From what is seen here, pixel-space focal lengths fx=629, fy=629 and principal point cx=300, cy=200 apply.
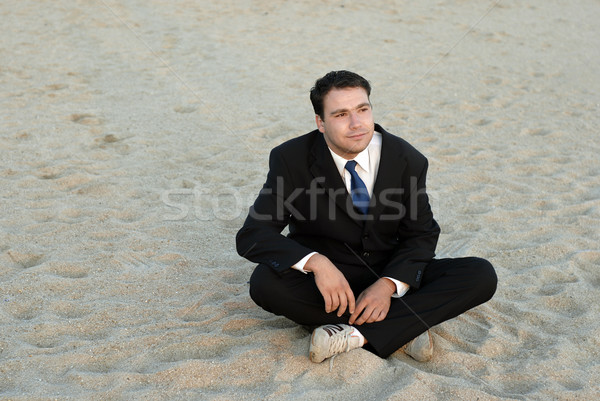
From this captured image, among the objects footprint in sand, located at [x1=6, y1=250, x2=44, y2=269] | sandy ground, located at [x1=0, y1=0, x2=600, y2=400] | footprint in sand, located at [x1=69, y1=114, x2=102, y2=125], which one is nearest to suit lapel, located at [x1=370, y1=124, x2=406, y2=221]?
sandy ground, located at [x1=0, y1=0, x2=600, y2=400]

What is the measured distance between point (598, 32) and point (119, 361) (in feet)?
28.6

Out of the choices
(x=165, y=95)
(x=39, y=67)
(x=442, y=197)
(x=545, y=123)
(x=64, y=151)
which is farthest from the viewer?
(x=39, y=67)

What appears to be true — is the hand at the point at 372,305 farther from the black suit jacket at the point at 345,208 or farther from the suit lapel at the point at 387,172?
the suit lapel at the point at 387,172

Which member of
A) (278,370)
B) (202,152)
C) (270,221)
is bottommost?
(202,152)

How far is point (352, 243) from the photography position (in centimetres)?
306

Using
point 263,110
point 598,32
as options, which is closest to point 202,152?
point 263,110

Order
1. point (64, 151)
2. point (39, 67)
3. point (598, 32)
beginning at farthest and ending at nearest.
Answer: point (598, 32)
point (39, 67)
point (64, 151)

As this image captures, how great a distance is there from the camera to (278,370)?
8.69ft

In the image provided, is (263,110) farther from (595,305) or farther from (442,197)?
(595,305)

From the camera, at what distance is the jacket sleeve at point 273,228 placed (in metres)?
2.82

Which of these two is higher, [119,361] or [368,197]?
[368,197]

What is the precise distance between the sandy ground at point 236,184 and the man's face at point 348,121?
3.01 ft

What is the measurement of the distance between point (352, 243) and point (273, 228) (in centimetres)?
40

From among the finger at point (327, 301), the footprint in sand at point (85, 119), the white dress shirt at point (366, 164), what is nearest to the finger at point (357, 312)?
the finger at point (327, 301)
